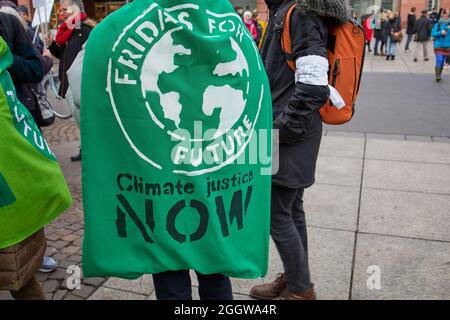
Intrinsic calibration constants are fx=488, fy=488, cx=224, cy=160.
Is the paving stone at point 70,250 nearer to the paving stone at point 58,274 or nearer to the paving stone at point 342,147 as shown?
the paving stone at point 58,274

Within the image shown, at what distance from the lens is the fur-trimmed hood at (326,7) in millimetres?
2287

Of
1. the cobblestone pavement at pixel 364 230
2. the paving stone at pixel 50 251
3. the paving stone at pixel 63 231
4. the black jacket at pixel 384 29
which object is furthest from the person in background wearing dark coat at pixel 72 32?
the black jacket at pixel 384 29

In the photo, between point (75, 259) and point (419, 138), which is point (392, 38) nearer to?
point (419, 138)

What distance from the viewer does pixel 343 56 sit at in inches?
96.7

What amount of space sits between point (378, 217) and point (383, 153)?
2013 millimetres

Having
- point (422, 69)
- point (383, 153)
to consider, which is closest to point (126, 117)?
point (383, 153)

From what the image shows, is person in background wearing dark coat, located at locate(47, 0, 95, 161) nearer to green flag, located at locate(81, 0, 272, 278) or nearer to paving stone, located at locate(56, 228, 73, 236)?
paving stone, located at locate(56, 228, 73, 236)

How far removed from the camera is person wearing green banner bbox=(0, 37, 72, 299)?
1.98 meters

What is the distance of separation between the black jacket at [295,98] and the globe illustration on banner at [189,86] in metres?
0.68

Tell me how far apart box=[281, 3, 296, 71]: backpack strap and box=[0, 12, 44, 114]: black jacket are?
5.16ft

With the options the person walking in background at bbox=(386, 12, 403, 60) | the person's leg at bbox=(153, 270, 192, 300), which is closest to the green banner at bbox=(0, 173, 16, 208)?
the person's leg at bbox=(153, 270, 192, 300)
